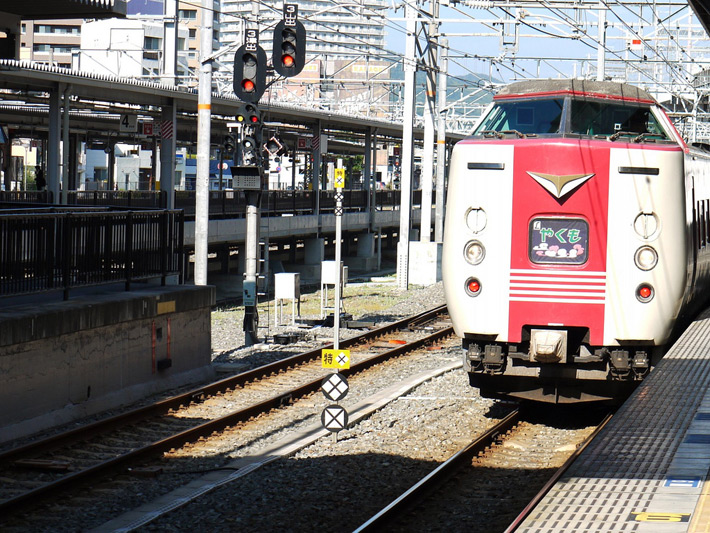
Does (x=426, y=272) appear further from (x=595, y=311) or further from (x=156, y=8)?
Answer: (x=156, y=8)

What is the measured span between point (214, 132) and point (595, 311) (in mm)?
38333

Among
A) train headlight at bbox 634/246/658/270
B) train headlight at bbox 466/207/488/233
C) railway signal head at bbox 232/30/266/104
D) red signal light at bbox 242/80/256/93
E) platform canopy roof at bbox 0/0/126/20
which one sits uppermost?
platform canopy roof at bbox 0/0/126/20

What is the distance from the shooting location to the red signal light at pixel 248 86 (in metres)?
18.7

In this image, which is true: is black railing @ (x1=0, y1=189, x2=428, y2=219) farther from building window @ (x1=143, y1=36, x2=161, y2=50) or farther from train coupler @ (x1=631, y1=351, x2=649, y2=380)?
building window @ (x1=143, y1=36, x2=161, y2=50)

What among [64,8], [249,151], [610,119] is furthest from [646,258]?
[249,151]

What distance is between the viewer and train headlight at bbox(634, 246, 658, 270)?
1043 cm

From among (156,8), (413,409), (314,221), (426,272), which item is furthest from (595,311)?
(156,8)

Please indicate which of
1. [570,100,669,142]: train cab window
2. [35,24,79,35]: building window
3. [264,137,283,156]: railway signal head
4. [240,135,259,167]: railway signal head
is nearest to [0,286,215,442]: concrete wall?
[240,135,259,167]: railway signal head

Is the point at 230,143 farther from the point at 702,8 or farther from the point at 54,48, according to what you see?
the point at 54,48

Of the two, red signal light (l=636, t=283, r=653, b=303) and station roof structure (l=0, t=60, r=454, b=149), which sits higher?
station roof structure (l=0, t=60, r=454, b=149)

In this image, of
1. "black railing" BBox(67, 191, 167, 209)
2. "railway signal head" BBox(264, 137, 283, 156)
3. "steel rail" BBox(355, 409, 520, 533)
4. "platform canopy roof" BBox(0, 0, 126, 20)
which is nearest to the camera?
"steel rail" BBox(355, 409, 520, 533)

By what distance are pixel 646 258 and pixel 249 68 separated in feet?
33.0

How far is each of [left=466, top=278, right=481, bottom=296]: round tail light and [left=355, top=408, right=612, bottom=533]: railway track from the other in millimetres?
1591

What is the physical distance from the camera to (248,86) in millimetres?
18719
